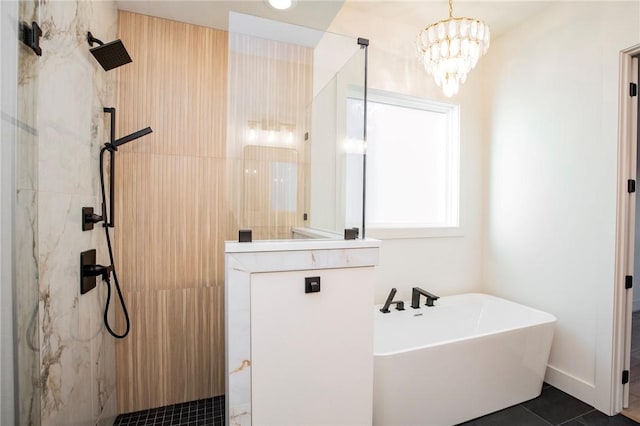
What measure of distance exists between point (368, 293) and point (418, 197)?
1.54 m

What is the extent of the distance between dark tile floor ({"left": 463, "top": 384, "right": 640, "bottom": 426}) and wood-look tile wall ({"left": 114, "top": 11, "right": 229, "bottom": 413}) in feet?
6.07

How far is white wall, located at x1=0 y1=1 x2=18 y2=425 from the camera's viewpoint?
2.45 ft

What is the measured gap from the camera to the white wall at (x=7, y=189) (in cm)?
75

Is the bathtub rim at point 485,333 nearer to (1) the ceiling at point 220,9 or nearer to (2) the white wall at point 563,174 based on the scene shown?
(2) the white wall at point 563,174

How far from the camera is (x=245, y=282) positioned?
1276 mm

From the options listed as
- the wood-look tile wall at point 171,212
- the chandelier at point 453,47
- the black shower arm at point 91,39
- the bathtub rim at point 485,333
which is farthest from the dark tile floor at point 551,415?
the black shower arm at point 91,39

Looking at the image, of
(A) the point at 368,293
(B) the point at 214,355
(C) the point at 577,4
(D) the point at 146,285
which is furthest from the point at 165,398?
(C) the point at 577,4

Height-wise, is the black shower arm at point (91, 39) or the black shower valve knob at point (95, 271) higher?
the black shower arm at point (91, 39)

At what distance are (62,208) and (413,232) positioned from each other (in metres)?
2.29

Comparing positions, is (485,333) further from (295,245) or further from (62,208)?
(62,208)

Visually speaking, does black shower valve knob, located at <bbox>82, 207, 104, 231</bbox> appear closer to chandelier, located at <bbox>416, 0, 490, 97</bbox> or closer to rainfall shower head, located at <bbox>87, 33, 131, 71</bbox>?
rainfall shower head, located at <bbox>87, 33, 131, 71</bbox>

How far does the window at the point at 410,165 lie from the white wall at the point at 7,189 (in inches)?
81.6

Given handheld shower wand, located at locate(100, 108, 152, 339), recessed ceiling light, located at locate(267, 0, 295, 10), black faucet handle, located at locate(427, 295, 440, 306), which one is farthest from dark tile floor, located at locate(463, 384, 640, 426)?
recessed ceiling light, located at locate(267, 0, 295, 10)

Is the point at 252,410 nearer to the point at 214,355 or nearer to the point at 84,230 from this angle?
the point at 214,355
